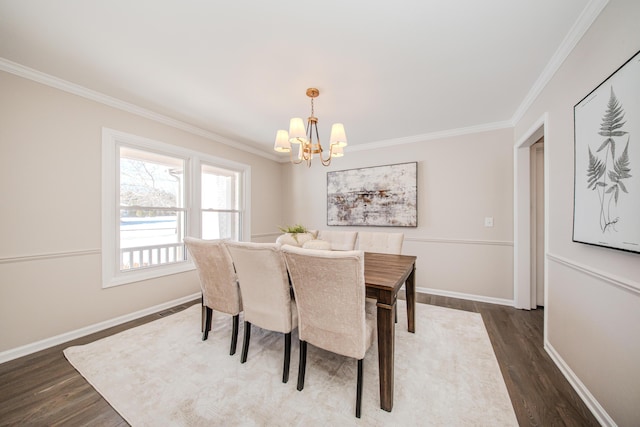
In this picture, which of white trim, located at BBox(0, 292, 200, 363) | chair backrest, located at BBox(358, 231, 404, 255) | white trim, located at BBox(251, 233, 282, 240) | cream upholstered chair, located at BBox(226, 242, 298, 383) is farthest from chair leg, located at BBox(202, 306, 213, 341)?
white trim, located at BBox(251, 233, 282, 240)

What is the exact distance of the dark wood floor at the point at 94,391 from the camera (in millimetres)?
1301

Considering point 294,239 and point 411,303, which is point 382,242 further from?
point 294,239

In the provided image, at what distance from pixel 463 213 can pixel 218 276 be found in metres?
3.31

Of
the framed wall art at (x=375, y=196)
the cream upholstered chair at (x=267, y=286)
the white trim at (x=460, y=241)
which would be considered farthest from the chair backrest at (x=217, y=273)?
the white trim at (x=460, y=241)

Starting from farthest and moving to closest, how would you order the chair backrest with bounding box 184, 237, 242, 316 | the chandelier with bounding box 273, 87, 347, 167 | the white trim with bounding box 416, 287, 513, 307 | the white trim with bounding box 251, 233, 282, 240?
the white trim with bounding box 251, 233, 282, 240 → the white trim with bounding box 416, 287, 513, 307 → the chandelier with bounding box 273, 87, 347, 167 → the chair backrest with bounding box 184, 237, 242, 316

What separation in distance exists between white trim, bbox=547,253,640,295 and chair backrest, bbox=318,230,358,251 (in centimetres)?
180

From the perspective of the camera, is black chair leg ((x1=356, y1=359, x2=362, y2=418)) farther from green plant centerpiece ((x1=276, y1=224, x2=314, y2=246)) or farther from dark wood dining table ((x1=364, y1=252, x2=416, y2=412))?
green plant centerpiece ((x1=276, y1=224, x2=314, y2=246))

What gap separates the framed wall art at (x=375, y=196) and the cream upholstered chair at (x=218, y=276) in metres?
2.56

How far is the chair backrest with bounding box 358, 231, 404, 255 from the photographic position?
8.62 ft

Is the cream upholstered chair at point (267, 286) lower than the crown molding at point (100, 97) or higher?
lower

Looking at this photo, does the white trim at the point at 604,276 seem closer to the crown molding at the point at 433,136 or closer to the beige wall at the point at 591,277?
the beige wall at the point at 591,277

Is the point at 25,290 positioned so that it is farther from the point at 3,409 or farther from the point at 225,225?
the point at 225,225

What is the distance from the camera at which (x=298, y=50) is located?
169 centimetres

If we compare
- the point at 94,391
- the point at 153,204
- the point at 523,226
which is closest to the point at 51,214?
the point at 153,204
